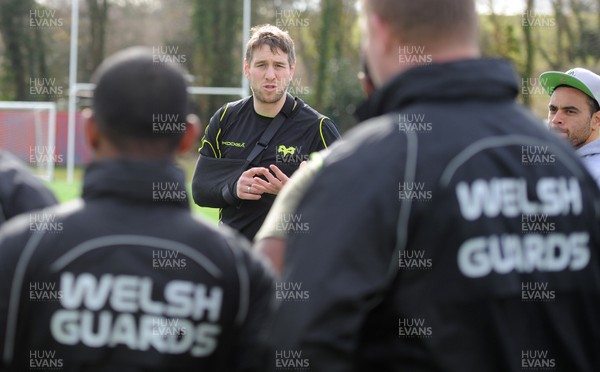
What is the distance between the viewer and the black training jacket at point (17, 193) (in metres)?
2.87

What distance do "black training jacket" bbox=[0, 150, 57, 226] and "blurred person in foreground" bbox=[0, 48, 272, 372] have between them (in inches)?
14.1

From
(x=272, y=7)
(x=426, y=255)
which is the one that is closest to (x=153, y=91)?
(x=426, y=255)

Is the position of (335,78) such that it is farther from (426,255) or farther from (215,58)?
(426,255)

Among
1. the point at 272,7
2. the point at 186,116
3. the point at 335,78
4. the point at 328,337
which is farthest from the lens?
the point at 272,7

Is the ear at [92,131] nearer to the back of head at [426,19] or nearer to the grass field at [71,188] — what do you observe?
the back of head at [426,19]

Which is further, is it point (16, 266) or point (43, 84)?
point (43, 84)

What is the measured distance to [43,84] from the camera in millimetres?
34625

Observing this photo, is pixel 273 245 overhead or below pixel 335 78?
below

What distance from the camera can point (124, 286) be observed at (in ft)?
7.92

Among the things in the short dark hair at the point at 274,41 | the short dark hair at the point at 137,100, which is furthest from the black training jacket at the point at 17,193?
the short dark hair at the point at 274,41

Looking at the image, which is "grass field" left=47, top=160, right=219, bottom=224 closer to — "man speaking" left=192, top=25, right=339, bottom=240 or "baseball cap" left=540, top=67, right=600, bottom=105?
"man speaking" left=192, top=25, right=339, bottom=240

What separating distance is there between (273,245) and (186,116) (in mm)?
553

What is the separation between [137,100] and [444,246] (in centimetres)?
93

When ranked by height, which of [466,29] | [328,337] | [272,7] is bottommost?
[328,337]
